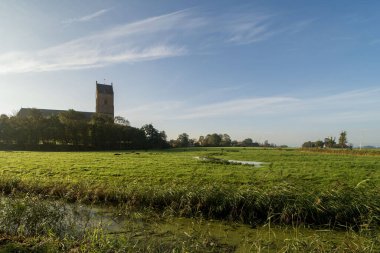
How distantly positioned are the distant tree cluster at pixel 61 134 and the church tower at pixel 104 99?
48.4 meters

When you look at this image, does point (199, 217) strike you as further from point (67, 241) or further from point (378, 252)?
point (378, 252)

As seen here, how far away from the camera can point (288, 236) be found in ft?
35.4

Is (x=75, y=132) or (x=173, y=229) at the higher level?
(x=75, y=132)

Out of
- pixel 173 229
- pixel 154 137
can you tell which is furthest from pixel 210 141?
pixel 173 229

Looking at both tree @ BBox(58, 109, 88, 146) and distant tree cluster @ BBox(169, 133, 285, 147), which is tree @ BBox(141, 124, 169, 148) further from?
tree @ BBox(58, 109, 88, 146)

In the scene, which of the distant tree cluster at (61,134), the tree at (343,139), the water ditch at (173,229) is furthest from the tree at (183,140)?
the water ditch at (173,229)

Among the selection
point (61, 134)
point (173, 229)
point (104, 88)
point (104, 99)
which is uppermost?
point (104, 88)

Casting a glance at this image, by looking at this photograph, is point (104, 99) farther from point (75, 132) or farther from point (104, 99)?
point (75, 132)

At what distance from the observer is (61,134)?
74938mm

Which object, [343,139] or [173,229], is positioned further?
[343,139]

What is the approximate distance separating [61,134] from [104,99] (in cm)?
5776

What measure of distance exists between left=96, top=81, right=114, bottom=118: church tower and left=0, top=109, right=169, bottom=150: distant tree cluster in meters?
48.4

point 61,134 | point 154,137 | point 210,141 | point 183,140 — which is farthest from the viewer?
point 210,141

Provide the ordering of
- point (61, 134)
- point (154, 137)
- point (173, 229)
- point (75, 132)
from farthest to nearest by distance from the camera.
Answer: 1. point (154, 137)
2. point (75, 132)
3. point (61, 134)
4. point (173, 229)
